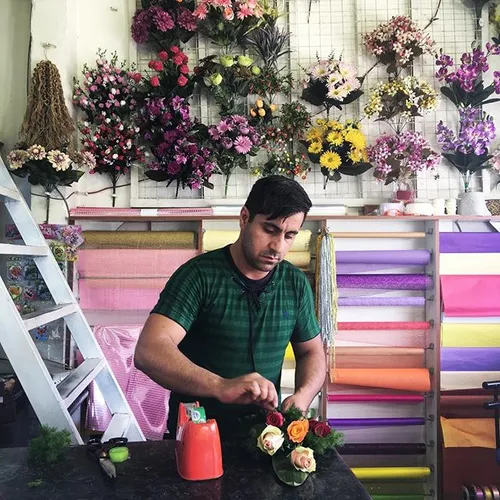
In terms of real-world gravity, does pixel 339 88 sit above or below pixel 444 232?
above

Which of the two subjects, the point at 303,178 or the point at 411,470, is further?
the point at 303,178

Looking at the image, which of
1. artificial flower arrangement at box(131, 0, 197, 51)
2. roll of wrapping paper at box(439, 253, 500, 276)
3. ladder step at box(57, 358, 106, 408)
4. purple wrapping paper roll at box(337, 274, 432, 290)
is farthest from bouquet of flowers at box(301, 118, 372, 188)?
ladder step at box(57, 358, 106, 408)

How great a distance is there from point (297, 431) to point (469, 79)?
9.02 feet

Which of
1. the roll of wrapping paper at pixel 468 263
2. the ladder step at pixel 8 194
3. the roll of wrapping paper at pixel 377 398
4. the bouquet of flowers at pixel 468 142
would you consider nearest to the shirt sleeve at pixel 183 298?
the ladder step at pixel 8 194

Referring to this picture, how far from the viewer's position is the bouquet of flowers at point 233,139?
328 centimetres

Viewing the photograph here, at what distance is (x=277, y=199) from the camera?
5.57 feet

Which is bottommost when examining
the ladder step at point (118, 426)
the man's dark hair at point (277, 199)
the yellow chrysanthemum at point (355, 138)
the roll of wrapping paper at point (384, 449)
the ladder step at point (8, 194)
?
the roll of wrapping paper at point (384, 449)

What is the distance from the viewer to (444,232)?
11.2 feet

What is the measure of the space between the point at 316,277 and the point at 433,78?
154cm

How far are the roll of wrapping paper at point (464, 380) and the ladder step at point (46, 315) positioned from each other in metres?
2.17

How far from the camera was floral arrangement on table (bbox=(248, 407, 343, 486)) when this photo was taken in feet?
4.38

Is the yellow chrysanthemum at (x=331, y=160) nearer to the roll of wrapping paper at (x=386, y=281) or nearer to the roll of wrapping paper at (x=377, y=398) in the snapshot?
the roll of wrapping paper at (x=386, y=281)

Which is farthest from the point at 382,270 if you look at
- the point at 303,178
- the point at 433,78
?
the point at 433,78

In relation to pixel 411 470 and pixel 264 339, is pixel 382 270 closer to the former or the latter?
pixel 411 470
